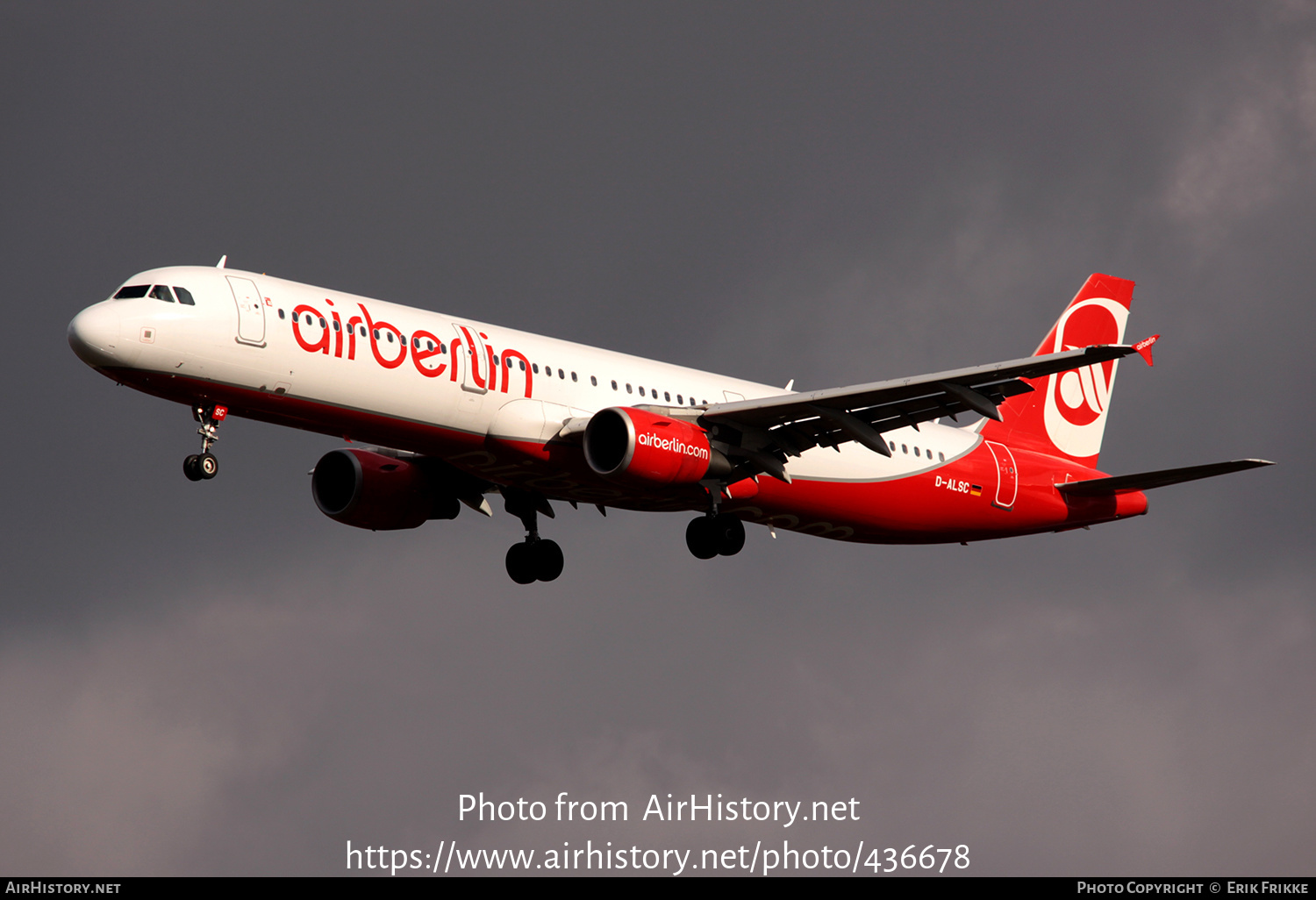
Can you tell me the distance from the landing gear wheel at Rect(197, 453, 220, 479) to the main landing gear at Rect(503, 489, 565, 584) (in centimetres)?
1097

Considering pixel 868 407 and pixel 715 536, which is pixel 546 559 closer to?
pixel 715 536

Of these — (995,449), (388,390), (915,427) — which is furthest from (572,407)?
(995,449)

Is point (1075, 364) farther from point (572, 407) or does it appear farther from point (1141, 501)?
point (1141, 501)

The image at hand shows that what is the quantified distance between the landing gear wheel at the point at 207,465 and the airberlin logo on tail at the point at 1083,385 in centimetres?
2586

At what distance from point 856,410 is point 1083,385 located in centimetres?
1495

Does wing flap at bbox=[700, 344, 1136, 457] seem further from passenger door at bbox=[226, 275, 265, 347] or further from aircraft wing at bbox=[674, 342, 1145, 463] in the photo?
passenger door at bbox=[226, 275, 265, 347]

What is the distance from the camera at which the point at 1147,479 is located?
143 ft

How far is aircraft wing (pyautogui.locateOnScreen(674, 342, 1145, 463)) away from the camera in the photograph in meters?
35.8

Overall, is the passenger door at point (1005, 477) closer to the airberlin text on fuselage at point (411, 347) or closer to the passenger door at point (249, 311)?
the airberlin text on fuselage at point (411, 347)

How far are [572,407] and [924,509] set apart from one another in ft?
37.9

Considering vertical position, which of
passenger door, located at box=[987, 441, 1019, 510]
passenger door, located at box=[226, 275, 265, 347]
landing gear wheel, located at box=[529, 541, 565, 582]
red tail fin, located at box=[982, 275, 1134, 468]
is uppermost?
red tail fin, located at box=[982, 275, 1134, 468]

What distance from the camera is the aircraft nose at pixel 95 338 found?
3284 cm

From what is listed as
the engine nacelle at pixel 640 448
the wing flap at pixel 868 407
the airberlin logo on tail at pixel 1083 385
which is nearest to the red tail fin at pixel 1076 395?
the airberlin logo on tail at pixel 1083 385

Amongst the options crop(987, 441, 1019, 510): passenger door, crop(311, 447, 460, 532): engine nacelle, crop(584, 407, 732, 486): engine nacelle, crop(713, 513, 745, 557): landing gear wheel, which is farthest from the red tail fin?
crop(311, 447, 460, 532): engine nacelle
